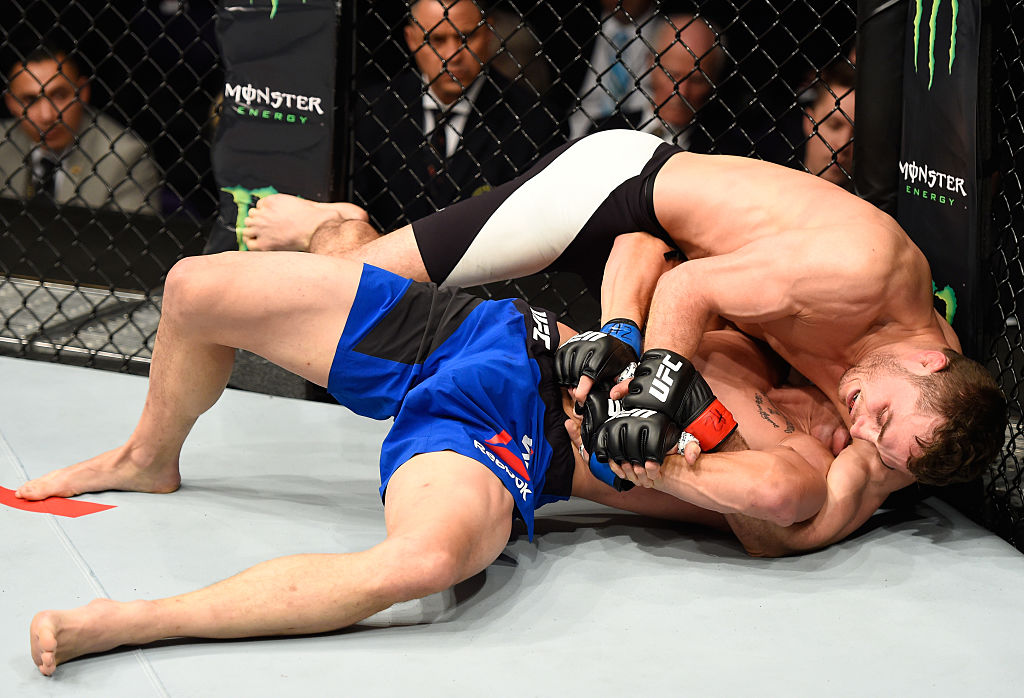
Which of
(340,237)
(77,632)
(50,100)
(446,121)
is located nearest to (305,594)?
(77,632)

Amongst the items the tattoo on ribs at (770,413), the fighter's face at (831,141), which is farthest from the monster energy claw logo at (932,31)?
the tattoo on ribs at (770,413)

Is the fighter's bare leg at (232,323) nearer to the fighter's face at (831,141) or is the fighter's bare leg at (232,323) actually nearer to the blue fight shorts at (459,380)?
the blue fight shorts at (459,380)

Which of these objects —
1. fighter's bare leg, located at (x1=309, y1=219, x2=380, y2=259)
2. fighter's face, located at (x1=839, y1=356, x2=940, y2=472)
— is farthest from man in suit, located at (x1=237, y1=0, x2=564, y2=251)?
fighter's face, located at (x1=839, y1=356, x2=940, y2=472)

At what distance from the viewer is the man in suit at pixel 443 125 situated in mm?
2391

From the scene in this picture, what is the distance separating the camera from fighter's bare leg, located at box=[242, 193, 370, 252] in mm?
2117

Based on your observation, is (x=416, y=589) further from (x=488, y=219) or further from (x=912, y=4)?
(x=912, y=4)

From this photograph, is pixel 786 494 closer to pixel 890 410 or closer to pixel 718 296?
pixel 890 410

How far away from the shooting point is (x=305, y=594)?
4.04 feet

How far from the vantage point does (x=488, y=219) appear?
1.95 m

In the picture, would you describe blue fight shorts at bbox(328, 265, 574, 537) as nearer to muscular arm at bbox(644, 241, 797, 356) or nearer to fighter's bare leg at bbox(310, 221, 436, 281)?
muscular arm at bbox(644, 241, 797, 356)

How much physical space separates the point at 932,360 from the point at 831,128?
3.00 ft

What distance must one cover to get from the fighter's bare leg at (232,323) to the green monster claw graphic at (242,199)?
2.44ft

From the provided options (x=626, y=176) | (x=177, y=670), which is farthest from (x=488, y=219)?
(x=177, y=670)

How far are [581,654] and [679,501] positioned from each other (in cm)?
46
